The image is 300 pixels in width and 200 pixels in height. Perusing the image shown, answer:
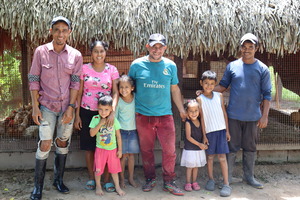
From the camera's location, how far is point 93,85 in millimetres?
3252

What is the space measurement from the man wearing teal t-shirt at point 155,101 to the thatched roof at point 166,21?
1.75 ft

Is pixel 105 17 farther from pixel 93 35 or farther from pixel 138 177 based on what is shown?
pixel 138 177

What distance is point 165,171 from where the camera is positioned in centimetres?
347

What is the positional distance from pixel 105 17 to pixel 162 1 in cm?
80

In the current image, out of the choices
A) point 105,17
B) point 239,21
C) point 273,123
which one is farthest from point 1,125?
point 273,123

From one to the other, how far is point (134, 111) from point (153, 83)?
0.46 metres

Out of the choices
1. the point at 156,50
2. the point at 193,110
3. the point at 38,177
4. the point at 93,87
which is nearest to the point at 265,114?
the point at 193,110

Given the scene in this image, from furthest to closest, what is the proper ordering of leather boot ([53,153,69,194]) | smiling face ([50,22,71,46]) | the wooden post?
the wooden post
leather boot ([53,153,69,194])
smiling face ([50,22,71,46])

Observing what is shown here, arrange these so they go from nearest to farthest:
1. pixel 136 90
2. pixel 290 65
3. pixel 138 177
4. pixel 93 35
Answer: pixel 136 90 < pixel 93 35 < pixel 138 177 < pixel 290 65

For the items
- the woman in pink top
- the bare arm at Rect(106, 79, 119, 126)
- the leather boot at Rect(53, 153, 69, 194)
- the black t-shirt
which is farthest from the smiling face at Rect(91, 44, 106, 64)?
the black t-shirt

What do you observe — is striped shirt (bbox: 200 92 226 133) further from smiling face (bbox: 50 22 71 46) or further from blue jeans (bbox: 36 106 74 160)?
smiling face (bbox: 50 22 71 46)

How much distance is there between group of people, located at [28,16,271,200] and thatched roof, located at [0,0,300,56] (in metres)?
0.49

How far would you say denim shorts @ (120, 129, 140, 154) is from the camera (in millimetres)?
3461

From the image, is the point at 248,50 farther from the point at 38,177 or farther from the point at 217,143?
the point at 38,177
